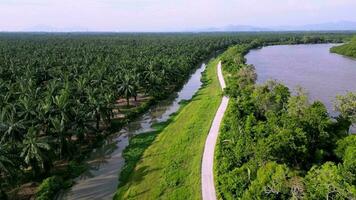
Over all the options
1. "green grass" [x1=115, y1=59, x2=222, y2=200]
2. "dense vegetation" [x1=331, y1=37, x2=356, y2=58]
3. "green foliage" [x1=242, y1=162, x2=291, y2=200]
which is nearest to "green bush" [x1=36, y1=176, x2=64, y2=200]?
"green grass" [x1=115, y1=59, x2=222, y2=200]

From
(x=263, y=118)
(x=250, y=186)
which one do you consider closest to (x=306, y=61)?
(x=263, y=118)

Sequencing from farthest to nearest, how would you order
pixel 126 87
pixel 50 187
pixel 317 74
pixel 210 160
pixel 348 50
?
pixel 348 50 → pixel 317 74 → pixel 126 87 → pixel 210 160 → pixel 50 187

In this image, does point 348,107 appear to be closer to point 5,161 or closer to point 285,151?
point 285,151

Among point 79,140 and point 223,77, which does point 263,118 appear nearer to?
point 79,140

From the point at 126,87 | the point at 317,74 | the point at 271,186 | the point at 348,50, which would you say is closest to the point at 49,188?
the point at 271,186

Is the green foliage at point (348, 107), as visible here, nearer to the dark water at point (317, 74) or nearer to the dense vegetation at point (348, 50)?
the dark water at point (317, 74)

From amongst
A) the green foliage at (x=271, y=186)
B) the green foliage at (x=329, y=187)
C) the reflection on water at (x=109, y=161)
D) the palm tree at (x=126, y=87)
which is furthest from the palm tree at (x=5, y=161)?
the palm tree at (x=126, y=87)

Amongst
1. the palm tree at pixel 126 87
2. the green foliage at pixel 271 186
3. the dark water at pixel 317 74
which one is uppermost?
the palm tree at pixel 126 87
